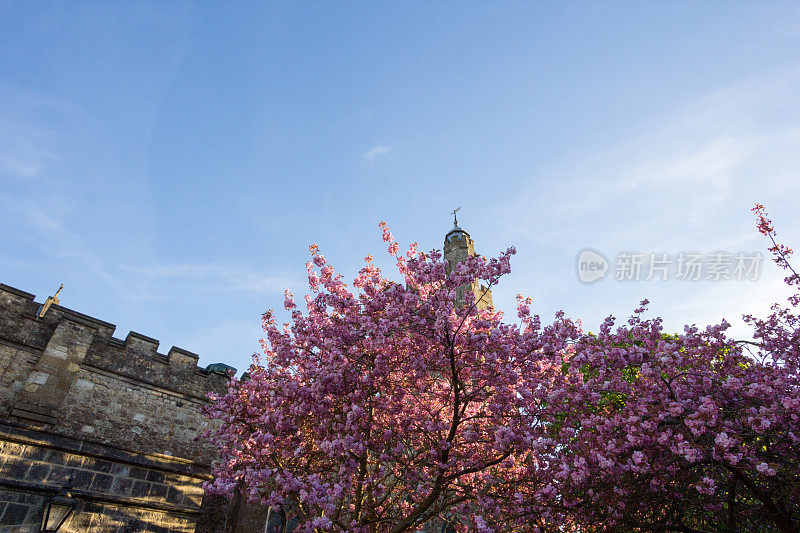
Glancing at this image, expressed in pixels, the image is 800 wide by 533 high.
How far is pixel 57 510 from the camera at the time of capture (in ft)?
29.1

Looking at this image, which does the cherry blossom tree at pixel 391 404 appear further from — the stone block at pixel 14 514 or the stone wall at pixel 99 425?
the stone block at pixel 14 514

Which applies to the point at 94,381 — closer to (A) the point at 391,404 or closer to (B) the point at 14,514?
(B) the point at 14,514

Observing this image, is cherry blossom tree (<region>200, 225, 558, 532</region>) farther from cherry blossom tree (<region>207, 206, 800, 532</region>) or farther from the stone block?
the stone block

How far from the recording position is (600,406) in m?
8.76

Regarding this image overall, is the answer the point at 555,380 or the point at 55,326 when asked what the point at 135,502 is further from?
the point at 555,380

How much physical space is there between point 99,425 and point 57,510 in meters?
3.04

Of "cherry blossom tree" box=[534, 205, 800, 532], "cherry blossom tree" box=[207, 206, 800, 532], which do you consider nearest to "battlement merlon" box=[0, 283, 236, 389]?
"cherry blossom tree" box=[207, 206, 800, 532]

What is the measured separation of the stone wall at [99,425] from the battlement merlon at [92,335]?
0.09ft

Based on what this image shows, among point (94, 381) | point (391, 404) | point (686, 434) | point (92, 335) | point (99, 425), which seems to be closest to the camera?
point (686, 434)

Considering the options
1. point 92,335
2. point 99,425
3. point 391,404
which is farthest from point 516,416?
point 92,335

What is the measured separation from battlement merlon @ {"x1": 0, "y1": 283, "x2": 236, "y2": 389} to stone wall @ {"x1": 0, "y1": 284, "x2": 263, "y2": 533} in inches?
1.0

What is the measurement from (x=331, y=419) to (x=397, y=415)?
1.47 m

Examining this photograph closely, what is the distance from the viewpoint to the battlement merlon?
1127cm

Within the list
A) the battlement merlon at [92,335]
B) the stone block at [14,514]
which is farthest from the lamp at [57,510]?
the battlement merlon at [92,335]
